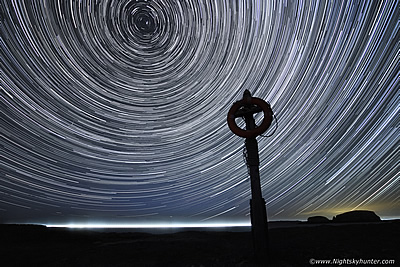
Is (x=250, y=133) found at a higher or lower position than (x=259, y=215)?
higher

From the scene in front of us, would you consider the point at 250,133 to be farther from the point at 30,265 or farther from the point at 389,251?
the point at 30,265

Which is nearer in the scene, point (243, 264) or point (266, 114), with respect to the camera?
point (243, 264)

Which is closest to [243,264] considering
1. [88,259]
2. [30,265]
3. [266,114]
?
[266,114]

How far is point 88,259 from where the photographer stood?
27.1 feet

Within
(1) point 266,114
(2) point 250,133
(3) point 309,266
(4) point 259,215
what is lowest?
(3) point 309,266

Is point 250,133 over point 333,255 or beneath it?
over

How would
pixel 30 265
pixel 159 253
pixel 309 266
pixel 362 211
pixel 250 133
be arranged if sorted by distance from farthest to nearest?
pixel 362 211 → pixel 159 253 → pixel 30 265 → pixel 250 133 → pixel 309 266

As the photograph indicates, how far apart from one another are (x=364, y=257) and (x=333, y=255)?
2.68ft

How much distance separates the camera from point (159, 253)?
867 cm

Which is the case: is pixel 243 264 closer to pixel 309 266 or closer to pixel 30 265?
pixel 309 266

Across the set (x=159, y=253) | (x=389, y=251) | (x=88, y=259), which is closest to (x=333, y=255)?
(x=389, y=251)

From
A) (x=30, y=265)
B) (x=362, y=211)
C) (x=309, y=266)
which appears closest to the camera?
(x=309, y=266)

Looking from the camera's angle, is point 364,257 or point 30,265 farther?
point 30,265

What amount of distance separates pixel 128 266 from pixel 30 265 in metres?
4.32
